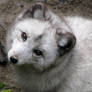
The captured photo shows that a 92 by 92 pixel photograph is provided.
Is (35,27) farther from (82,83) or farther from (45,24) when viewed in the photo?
(82,83)

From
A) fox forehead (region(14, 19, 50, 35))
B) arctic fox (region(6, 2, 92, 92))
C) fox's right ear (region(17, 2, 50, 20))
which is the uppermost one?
fox's right ear (region(17, 2, 50, 20))

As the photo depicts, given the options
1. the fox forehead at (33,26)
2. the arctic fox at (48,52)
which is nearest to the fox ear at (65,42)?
the arctic fox at (48,52)

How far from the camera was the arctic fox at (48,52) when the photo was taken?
2604 millimetres

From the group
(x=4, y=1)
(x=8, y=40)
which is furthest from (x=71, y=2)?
(x=8, y=40)

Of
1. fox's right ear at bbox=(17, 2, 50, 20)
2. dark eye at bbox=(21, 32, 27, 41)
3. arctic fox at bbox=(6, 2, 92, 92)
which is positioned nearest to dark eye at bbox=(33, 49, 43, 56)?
arctic fox at bbox=(6, 2, 92, 92)

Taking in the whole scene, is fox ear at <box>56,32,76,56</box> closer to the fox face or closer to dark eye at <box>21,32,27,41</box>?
the fox face

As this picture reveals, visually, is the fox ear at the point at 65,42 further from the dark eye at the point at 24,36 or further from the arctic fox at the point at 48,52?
the dark eye at the point at 24,36

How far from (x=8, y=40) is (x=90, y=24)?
3.62ft

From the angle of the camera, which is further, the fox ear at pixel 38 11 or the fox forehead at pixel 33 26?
the fox ear at pixel 38 11

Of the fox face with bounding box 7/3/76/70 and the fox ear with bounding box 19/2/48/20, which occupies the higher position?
the fox ear with bounding box 19/2/48/20

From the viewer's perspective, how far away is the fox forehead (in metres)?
2.61

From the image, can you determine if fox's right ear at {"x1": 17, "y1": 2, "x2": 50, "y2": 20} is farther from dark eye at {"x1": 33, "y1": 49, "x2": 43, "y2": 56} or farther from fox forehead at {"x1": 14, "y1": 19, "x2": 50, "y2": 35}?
dark eye at {"x1": 33, "y1": 49, "x2": 43, "y2": 56}

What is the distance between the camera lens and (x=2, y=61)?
405 cm

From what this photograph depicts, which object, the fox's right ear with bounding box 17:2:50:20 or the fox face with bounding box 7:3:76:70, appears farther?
the fox's right ear with bounding box 17:2:50:20
